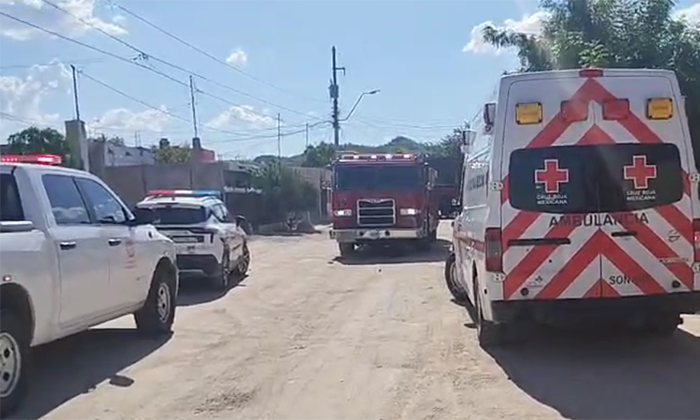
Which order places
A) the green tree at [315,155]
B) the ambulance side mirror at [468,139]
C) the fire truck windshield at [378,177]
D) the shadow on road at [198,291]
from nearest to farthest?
1. the ambulance side mirror at [468,139]
2. the shadow on road at [198,291]
3. the fire truck windshield at [378,177]
4. the green tree at [315,155]

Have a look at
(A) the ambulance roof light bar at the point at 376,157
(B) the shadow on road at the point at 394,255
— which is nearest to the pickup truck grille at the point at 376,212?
(B) the shadow on road at the point at 394,255

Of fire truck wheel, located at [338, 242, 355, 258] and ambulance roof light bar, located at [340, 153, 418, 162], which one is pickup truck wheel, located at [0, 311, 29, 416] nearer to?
ambulance roof light bar, located at [340, 153, 418, 162]

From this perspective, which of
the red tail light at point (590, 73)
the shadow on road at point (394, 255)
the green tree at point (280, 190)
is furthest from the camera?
the green tree at point (280, 190)

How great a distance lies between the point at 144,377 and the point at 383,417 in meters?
2.82

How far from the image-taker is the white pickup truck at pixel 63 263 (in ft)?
24.8

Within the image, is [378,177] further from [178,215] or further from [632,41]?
[178,215]

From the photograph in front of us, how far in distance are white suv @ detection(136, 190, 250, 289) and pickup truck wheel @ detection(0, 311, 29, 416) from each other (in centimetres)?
807

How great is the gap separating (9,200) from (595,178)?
5.42 meters

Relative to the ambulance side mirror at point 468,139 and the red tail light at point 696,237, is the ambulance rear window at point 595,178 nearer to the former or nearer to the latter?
the red tail light at point 696,237

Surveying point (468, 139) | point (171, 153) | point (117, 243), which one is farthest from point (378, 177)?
point (171, 153)

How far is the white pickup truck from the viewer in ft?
24.8

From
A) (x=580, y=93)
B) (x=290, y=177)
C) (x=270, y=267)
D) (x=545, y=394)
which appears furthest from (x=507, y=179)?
(x=290, y=177)

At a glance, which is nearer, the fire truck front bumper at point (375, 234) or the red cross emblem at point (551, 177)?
the red cross emblem at point (551, 177)

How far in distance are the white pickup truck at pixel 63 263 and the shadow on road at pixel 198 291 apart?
397 centimetres
